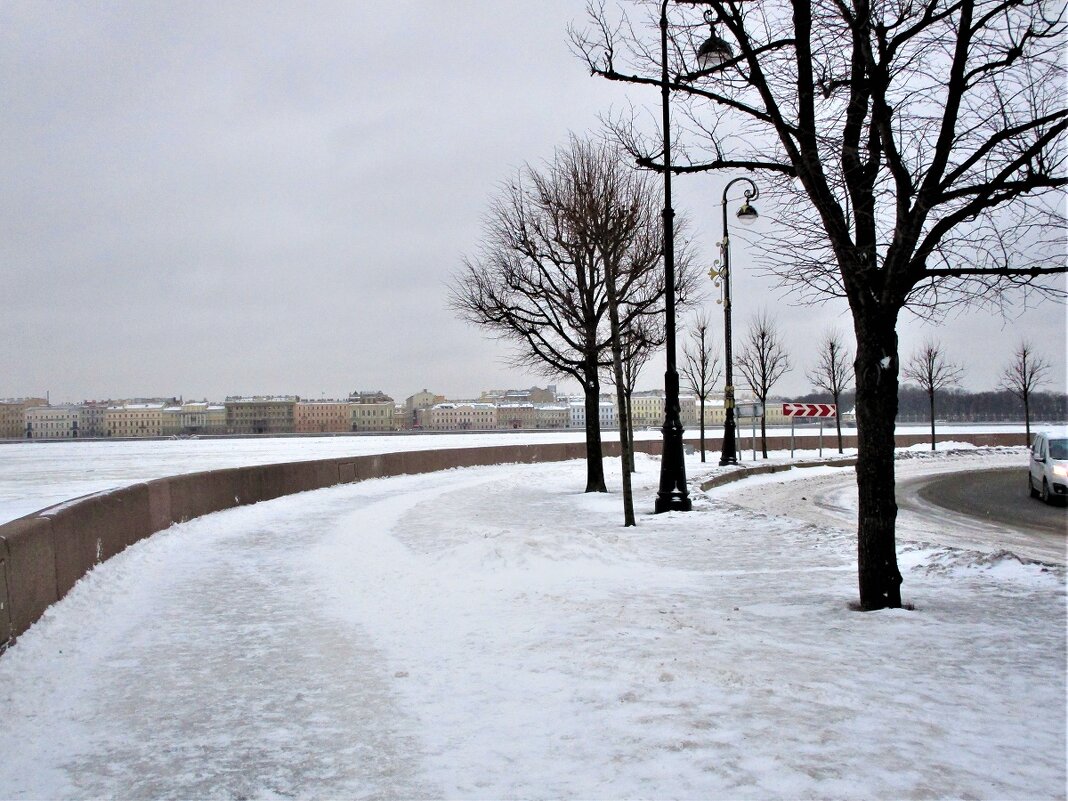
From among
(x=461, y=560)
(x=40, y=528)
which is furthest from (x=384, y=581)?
(x=40, y=528)

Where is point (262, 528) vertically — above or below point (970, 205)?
below

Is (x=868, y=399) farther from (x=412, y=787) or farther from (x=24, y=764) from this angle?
(x=24, y=764)

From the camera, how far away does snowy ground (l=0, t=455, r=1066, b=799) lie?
4215 mm

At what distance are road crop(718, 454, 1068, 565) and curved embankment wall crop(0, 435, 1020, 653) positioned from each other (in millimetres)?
11082

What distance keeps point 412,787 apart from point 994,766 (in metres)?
2.69

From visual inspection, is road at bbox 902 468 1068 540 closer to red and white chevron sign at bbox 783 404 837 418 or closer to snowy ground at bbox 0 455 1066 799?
snowy ground at bbox 0 455 1066 799

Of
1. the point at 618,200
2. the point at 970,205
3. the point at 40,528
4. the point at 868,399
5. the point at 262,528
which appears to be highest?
the point at 618,200

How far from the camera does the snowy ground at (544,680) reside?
421cm

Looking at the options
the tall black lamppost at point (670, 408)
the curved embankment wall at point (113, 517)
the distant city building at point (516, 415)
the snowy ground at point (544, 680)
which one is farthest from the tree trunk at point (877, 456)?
the distant city building at point (516, 415)

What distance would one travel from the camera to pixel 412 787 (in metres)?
4.14

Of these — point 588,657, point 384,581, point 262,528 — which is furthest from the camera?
point 262,528

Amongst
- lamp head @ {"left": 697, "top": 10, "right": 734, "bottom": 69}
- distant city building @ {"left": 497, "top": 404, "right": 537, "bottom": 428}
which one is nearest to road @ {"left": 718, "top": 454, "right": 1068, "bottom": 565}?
lamp head @ {"left": 697, "top": 10, "right": 734, "bottom": 69}

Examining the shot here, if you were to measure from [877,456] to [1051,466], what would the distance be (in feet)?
46.7

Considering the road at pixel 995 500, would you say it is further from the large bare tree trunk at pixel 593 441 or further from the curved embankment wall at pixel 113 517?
the curved embankment wall at pixel 113 517
